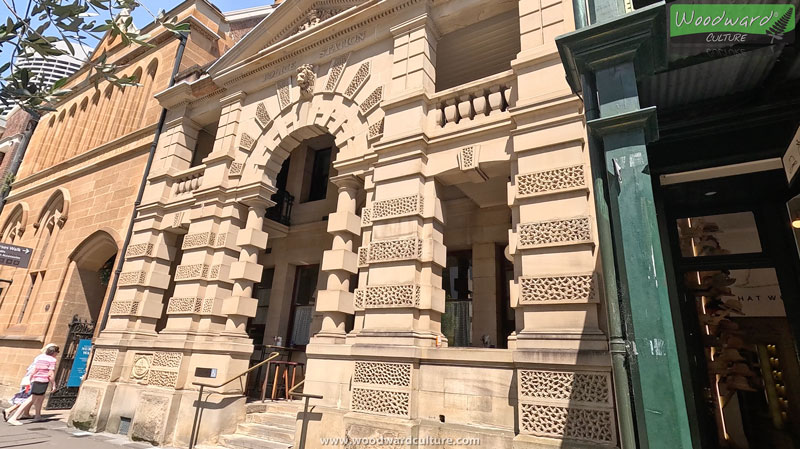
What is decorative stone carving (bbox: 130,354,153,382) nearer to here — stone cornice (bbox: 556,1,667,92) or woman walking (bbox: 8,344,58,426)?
woman walking (bbox: 8,344,58,426)

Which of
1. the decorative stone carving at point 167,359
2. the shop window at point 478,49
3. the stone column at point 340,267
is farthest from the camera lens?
the decorative stone carving at point 167,359

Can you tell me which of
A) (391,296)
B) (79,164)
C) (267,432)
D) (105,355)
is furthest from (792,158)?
(79,164)

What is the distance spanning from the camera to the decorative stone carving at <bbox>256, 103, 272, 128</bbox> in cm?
1067

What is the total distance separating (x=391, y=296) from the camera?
22.6ft

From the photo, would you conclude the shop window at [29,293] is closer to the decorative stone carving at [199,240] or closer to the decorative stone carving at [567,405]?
the decorative stone carving at [199,240]

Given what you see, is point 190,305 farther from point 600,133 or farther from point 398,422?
point 600,133

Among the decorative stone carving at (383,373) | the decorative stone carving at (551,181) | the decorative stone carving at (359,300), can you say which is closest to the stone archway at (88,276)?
the decorative stone carving at (359,300)

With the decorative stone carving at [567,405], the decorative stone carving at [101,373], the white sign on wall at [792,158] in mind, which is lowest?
the decorative stone carving at [101,373]

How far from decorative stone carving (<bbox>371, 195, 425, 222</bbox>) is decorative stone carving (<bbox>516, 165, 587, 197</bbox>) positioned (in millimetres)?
1766

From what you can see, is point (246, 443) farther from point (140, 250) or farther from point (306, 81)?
point (306, 81)

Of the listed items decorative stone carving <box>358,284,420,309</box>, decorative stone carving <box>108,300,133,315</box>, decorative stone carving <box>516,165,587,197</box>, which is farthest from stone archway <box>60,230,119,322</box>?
decorative stone carving <box>516,165,587,197</box>

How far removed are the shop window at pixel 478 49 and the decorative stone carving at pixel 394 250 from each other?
5238mm

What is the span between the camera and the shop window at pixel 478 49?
905 cm

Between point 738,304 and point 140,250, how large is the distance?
13310mm
